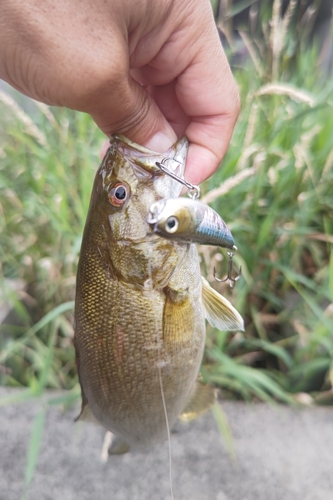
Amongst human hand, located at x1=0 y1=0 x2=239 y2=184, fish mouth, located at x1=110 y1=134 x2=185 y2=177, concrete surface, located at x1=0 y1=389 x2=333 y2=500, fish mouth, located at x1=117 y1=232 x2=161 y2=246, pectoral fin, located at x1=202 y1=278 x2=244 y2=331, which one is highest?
human hand, located at x1=0 y1=0 x2=239 y2=184

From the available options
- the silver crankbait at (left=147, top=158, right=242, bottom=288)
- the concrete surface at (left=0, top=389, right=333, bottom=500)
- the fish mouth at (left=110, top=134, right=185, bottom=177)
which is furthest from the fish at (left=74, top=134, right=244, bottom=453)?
the concrete surface at (left=0, top=389, right=333, bottom=500)

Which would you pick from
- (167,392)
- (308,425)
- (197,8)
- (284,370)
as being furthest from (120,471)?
(197,8)

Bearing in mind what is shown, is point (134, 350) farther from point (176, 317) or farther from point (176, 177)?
point (176, 177)

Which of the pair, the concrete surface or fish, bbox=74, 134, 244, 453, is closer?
fish, bbox=74, 134, 244, 453

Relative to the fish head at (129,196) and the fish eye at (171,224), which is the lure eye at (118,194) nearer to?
the fish head at (129,196)

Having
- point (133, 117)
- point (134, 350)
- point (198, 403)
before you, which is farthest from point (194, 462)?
point (133, 117)

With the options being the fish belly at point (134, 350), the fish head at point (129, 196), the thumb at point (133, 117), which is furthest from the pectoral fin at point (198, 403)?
the thumb at point (133, 117)

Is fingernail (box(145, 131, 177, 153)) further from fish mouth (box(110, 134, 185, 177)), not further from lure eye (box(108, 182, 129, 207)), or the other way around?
lure eye (box(108, 182, 129, 207))

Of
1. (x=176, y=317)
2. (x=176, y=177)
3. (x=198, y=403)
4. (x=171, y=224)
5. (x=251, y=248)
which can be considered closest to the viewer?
(x=171, y=224)
